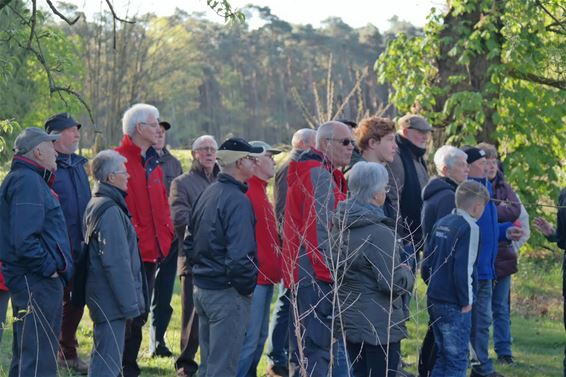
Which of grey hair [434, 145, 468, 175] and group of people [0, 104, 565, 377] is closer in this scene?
group of people [0, 104, 565, 377]

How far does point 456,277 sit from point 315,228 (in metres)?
1.18

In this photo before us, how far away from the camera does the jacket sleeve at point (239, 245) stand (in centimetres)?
631

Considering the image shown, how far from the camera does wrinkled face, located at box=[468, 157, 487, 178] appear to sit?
8.30 m

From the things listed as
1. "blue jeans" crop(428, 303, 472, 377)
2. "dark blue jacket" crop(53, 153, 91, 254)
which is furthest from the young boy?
"dark blue jacket" crop(53, 153, 91, 254)

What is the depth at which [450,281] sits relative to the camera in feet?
23.3

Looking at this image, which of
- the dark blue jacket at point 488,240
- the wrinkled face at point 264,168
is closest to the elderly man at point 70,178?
the wrinkled face at point 264,168

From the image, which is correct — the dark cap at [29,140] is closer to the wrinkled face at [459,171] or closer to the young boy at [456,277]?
the young boy at [456,277]

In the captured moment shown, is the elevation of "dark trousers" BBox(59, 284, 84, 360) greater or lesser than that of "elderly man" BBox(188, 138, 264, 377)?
lesser

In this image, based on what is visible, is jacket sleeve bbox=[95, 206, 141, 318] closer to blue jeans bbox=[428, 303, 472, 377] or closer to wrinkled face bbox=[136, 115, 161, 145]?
wrinkled face bbox=[136, 115, 161, 145]

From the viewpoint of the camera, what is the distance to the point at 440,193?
7.74 m

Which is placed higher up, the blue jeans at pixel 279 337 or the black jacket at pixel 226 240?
the black jacket at pixel 226 240

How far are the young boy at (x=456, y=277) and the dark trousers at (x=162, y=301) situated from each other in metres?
2.60

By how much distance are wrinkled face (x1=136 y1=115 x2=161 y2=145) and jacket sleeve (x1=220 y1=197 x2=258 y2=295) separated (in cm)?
149

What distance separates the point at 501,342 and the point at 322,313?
10.4 feet
